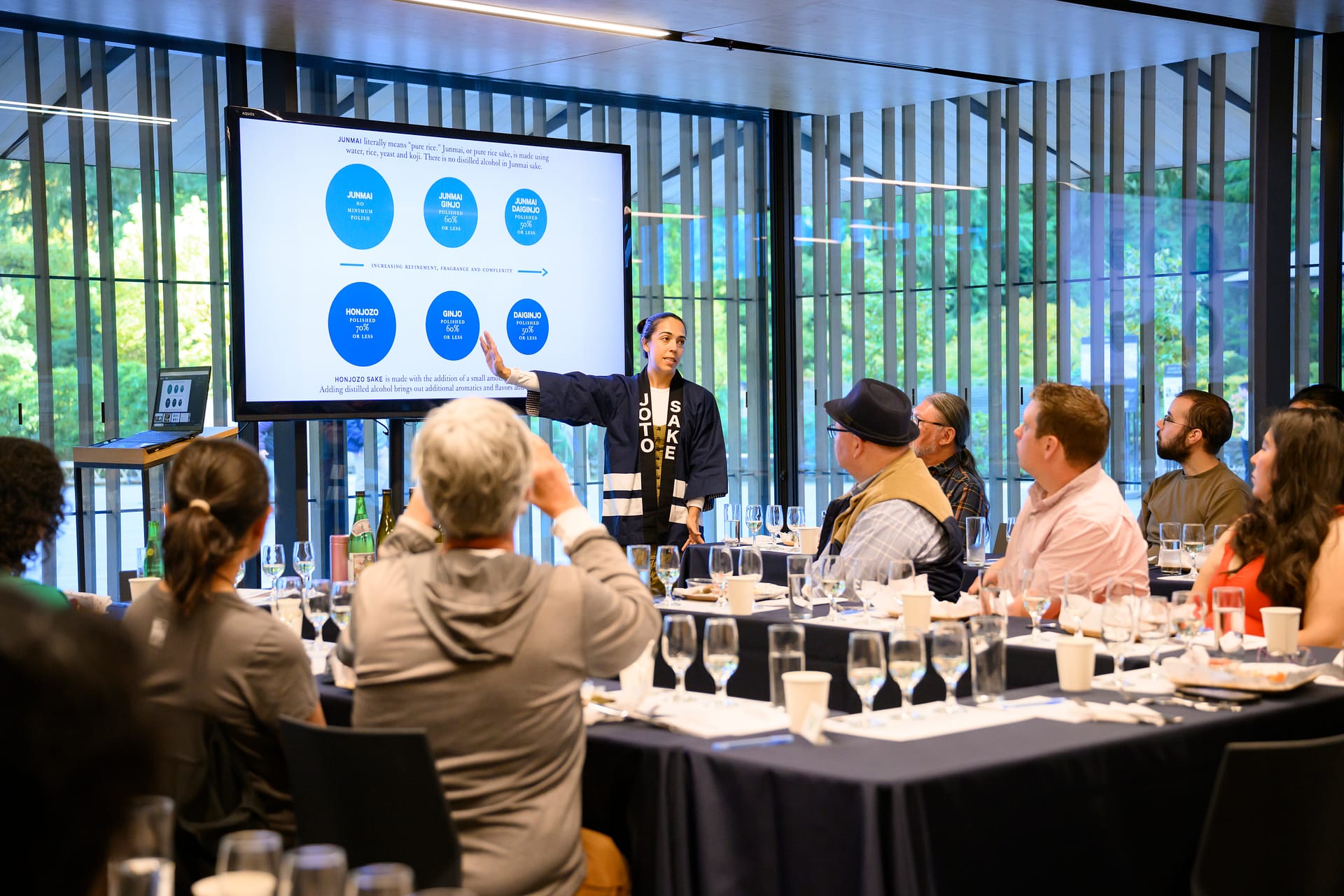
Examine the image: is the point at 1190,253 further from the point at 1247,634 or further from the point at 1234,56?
the point at 1247,634

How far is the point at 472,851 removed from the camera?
231 cm

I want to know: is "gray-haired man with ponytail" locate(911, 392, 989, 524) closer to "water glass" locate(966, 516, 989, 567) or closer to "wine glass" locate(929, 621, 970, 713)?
"water glass" locate(966, 516, 989, 567)

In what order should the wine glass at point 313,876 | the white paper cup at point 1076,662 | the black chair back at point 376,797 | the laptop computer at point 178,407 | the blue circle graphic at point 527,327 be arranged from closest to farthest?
the wine glass at point 313,876 → the black chair back at point 376,797 → the white paper cup at point 1076,662 → the laptop computer at point 178,407 → the blue circle graphic at point 527,327

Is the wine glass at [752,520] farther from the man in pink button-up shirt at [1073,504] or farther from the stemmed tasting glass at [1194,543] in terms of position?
the man in pink button-up shirt at [1073,504]

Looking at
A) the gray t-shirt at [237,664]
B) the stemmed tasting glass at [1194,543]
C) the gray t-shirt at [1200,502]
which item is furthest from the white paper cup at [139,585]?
the gray t-shirt at [1200,502]

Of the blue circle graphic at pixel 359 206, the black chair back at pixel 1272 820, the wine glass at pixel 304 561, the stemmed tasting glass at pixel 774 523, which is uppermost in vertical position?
the blue circle graphic at pixel 359 206

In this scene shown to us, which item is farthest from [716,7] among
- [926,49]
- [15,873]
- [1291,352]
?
[15,873]

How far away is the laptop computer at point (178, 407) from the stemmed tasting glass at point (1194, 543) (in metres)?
3.67

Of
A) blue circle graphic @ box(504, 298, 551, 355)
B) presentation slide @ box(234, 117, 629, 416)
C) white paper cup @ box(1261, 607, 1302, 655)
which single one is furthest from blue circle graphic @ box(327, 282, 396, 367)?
white paper cup @ box(1261, 607, 1302, 655)

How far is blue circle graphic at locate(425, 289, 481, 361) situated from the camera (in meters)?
6.48

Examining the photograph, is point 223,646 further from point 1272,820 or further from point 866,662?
point 1272,820

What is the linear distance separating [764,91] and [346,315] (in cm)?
296

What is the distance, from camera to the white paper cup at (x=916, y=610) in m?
3.42

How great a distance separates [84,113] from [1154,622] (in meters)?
5.26
